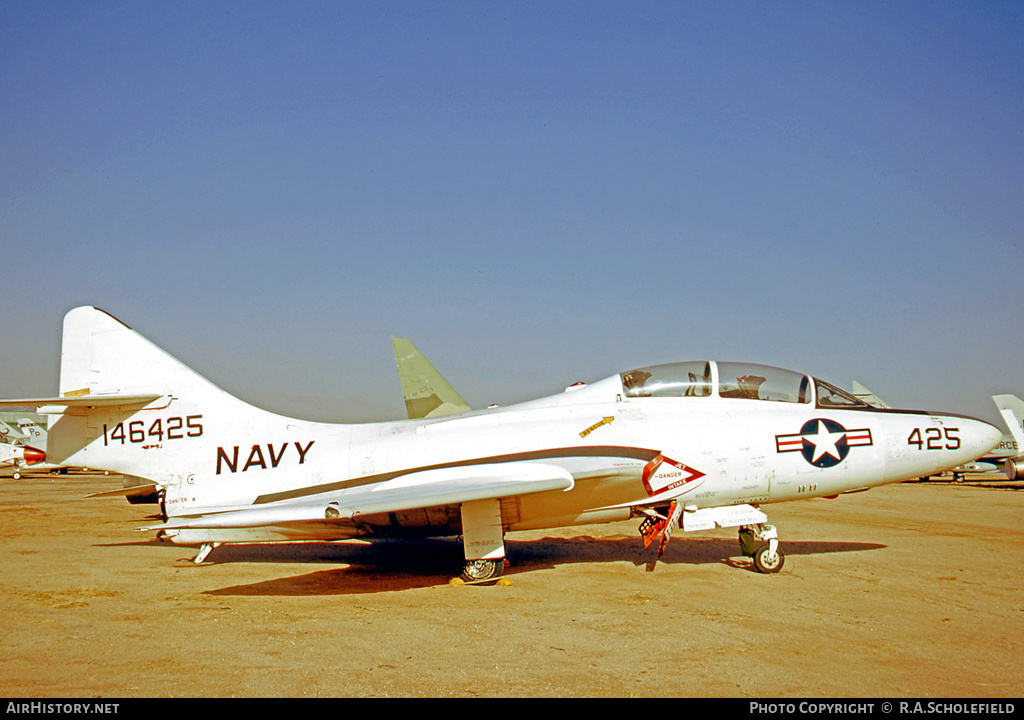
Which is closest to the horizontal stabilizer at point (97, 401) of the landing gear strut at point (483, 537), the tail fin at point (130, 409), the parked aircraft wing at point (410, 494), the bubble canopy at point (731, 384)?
the tail fin at point (130, 409)

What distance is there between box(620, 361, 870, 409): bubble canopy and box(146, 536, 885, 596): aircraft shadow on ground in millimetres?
2676

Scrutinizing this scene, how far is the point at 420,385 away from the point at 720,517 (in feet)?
43.2

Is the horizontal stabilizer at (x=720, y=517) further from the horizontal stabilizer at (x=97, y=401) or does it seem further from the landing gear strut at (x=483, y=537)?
the horizontal stabilizer at (x=97, y=401)

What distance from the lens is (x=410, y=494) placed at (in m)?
8.57

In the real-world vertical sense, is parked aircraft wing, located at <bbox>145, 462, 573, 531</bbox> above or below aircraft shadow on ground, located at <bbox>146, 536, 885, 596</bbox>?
above

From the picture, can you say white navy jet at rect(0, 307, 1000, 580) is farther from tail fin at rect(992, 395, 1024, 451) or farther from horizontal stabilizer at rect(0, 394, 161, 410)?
tail fin at rect(992, 395, 1024, 451)

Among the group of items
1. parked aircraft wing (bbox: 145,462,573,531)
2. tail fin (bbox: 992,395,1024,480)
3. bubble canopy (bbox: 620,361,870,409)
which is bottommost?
tail fin (bbox: 992,395,1024,480)

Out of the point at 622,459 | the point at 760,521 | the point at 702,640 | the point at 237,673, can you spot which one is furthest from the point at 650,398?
the point at 237,673

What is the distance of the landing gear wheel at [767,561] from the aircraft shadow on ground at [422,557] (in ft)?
0.84

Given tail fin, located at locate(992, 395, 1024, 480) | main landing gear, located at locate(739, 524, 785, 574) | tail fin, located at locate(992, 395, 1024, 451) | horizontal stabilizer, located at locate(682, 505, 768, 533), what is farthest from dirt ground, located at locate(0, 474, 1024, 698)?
tail fin, located at locate(992, 395, 1024, 451)

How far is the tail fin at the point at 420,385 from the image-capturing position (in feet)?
69.7

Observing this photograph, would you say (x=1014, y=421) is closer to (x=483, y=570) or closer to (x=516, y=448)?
(x=516, y=448)

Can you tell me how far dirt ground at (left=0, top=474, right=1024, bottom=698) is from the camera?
17.3 feet

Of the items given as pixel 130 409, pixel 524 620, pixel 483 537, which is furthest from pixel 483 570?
pixel 130 409
